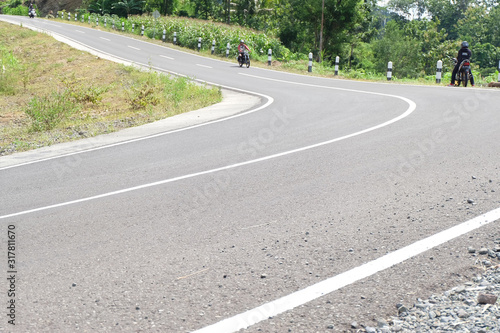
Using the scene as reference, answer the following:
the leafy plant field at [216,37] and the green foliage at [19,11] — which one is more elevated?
the green foliage at [19,11]

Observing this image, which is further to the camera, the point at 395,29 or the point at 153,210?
the point at 395,29

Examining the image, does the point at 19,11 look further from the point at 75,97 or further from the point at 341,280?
the point at 341,280

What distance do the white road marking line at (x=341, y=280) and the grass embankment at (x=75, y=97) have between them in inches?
335

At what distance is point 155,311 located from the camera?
3525 millimetres

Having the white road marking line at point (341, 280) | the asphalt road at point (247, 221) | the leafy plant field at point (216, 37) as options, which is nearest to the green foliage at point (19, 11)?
the leafy plant field at point (216, 37)

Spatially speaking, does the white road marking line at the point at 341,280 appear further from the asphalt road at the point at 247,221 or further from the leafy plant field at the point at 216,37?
the leafy plant field at the point at 216,37

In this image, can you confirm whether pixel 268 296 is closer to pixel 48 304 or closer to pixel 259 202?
pixel 48 304

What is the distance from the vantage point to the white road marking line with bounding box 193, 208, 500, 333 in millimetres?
3346

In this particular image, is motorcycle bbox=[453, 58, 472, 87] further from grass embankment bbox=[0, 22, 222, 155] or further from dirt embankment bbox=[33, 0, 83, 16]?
dirt embankment bbox=[33, 0, 83, 16]

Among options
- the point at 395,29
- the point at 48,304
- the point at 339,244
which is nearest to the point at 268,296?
the point at 339,244

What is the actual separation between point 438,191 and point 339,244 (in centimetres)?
185

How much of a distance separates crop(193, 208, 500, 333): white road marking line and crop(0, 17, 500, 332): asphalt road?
0.03m

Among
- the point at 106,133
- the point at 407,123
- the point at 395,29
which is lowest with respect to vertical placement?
the point at 106,133

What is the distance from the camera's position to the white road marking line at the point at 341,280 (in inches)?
132
